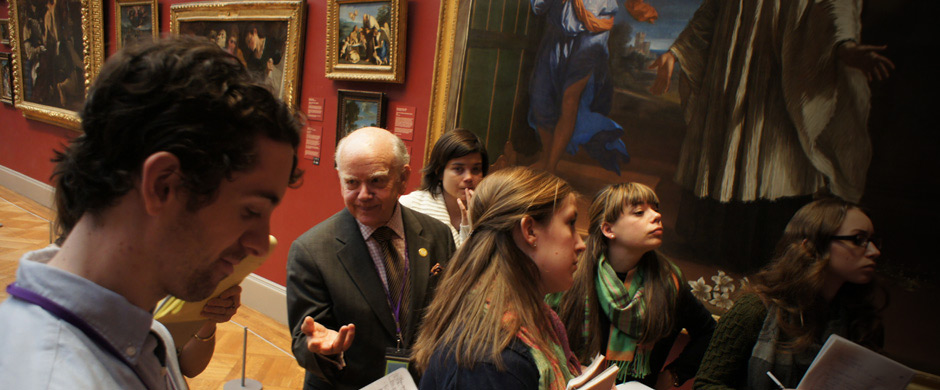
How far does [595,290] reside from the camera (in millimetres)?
2781

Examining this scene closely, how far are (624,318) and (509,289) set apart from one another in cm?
125

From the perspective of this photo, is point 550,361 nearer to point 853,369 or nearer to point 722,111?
point 853,369

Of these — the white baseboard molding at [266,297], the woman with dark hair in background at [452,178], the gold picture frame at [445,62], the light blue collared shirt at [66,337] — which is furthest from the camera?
the white baseboard molding at [266,297]

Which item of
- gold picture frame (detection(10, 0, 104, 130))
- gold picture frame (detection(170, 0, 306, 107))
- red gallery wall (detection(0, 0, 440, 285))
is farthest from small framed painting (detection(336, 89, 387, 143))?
gold picture frame (detection(10, 0, 104, 130))

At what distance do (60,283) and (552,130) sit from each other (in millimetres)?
3324

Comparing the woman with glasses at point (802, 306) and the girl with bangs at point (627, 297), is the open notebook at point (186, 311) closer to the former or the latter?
the girl with bangs at point (627, 297)

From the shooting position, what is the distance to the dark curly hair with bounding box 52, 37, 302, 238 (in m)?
0.85

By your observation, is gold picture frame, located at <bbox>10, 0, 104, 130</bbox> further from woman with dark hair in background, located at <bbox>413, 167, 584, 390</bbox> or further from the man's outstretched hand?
woman with dark hair in background, located at <bbox>413, 167, 584, 390</bbox>

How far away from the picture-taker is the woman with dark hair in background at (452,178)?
3412mm

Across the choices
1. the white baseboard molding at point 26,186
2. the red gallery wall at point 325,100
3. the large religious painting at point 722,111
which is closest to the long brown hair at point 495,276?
the large religious painting at point 722,111

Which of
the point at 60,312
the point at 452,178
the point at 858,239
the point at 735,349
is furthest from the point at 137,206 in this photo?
the point at 858,239

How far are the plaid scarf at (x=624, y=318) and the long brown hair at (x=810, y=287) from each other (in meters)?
0.57

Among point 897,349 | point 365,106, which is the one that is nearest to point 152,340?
point 897,349

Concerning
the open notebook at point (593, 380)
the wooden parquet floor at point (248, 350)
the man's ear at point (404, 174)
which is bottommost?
the wooden parquet floor at point (248, 350)
